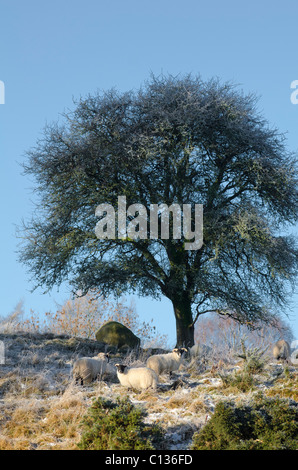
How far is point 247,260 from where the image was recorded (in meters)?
20.5

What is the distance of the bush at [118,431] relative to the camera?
8383mm

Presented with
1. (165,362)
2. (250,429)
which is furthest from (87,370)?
(250,429)

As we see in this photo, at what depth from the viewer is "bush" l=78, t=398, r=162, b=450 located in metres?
8.38

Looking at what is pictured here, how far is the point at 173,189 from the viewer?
20547 mm

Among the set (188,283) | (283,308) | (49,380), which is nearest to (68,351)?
(49,380)

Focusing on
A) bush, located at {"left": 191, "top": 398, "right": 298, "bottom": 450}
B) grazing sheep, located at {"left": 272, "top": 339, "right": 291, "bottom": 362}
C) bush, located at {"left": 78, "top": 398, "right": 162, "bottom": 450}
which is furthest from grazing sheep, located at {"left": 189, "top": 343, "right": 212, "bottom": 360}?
bush, located at {"left": 78, "top": 398, "right": 162, "bottom": 450}

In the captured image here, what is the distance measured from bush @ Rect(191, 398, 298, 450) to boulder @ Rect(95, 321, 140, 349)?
9.57 metres

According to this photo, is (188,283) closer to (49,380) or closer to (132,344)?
(132,344)

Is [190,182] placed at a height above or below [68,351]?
above

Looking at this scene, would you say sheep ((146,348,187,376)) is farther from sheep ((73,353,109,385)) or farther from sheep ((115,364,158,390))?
sheep ((73,353,109,385))

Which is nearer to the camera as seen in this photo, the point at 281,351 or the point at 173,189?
the point at 281,351

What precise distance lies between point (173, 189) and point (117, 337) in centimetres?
592

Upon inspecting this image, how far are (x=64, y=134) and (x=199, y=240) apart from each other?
21.9 feet

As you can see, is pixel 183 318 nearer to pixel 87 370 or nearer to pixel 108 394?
pixel 87 370
